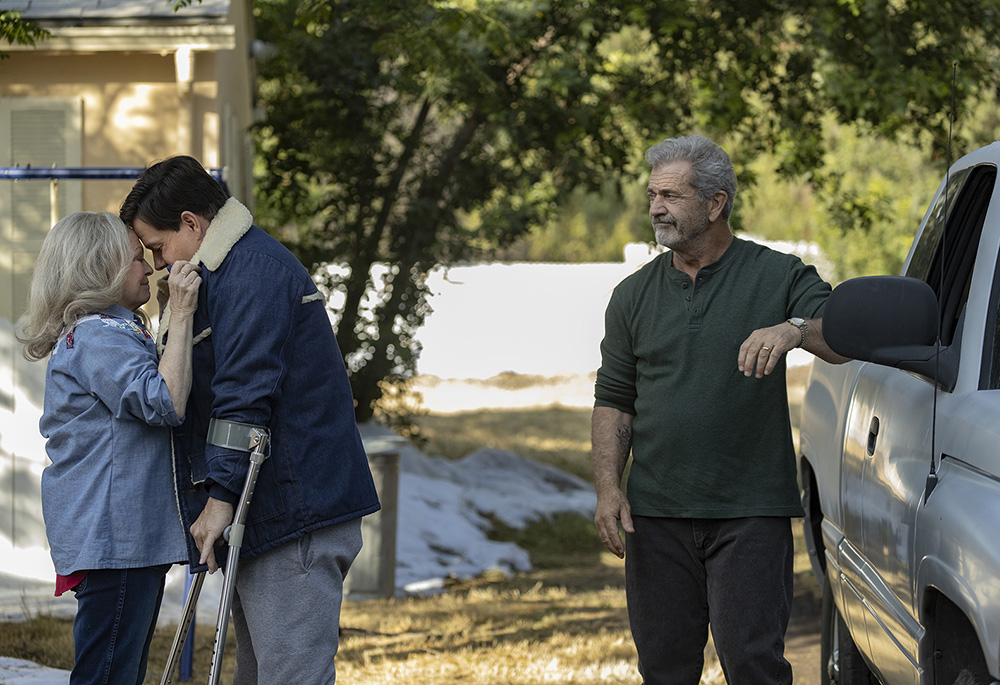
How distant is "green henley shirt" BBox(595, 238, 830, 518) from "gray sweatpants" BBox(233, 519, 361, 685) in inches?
39.6

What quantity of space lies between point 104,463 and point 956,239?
103 inches

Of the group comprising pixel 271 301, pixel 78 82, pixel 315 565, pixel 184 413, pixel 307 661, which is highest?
pixel 78 82

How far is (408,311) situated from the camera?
1153cm

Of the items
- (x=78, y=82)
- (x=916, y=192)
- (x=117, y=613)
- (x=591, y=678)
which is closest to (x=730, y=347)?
(x=117, y=613)

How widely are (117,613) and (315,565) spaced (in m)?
0.58

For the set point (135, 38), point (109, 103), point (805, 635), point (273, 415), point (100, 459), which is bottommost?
point (805, 635)

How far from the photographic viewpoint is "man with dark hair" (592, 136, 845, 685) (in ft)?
10.9

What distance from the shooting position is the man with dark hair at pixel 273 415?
2.89m

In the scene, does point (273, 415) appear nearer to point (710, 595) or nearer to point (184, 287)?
point (184, 287)

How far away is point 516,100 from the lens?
10.2m

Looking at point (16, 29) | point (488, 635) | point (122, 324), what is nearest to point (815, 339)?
point (122, 324)

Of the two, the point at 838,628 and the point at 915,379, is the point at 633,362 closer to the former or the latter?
the point at 915,379

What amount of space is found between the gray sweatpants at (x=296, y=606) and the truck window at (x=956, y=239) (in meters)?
1.81

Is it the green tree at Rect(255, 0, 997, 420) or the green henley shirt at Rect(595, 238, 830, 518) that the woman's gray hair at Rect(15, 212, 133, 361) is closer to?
the green henley shirt at Rect(595, 238, 830, 518)
